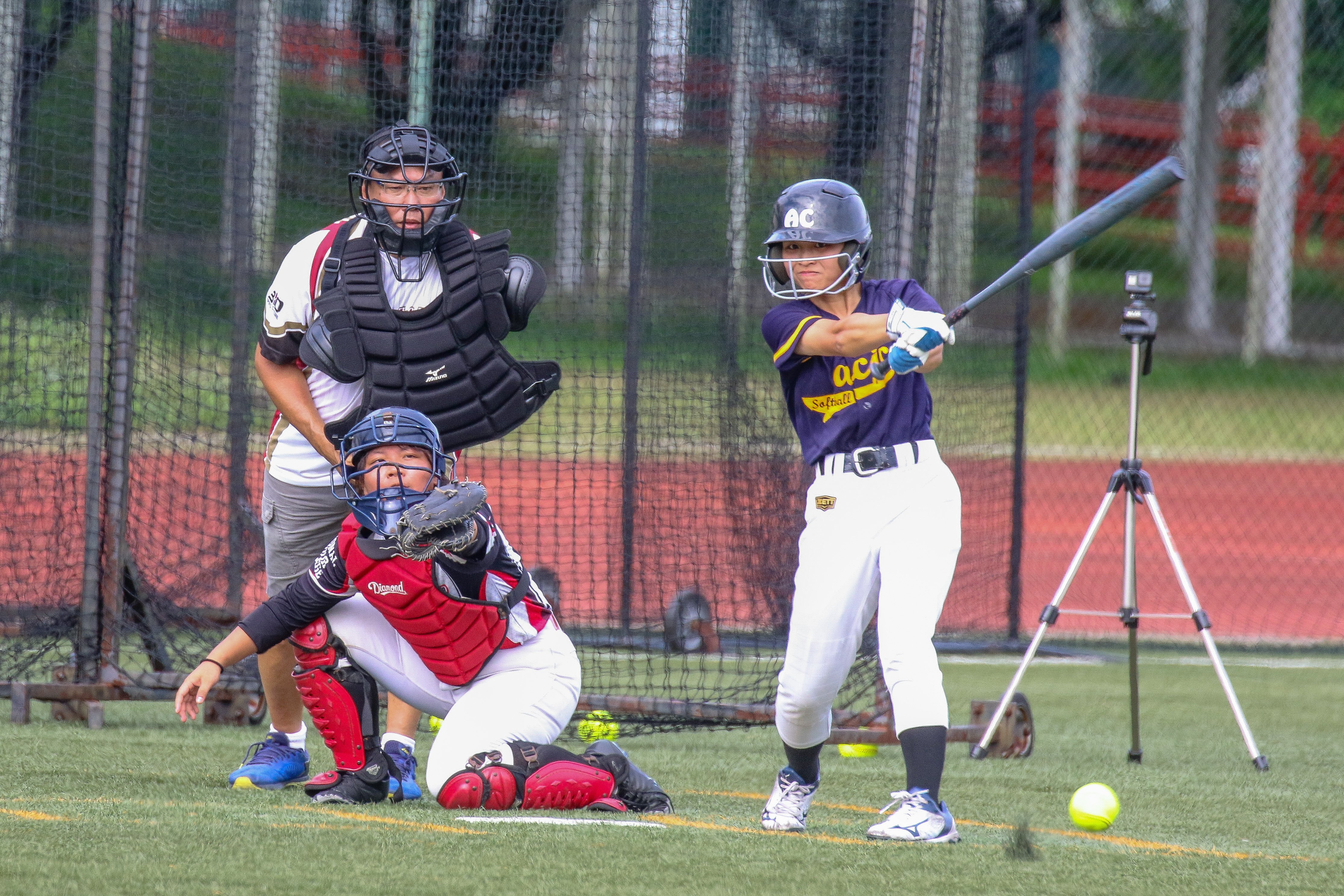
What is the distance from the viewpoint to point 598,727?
595 centimetres

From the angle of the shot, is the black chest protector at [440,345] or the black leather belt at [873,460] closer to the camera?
the black leather belt at [873,460]

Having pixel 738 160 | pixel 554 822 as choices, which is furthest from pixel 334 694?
pixel 738 160

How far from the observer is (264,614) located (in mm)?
4238

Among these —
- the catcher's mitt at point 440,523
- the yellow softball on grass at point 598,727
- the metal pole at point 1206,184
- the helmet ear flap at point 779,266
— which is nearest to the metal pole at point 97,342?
the yellow softball on grass at point 598,727

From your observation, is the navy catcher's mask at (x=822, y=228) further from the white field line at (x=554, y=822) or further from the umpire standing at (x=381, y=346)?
the white field line at (x=554, y=822)

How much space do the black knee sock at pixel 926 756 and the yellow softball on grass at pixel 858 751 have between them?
6.43 feet

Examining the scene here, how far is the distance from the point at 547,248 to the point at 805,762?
5390mm

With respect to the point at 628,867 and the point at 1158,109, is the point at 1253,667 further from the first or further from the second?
the point at 1158,109

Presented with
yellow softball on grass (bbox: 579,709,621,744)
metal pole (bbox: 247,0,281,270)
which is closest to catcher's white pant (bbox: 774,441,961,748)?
yellow softball on grass (bbox: 579,709,621,744)

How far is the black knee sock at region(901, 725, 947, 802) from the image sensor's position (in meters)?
4.02

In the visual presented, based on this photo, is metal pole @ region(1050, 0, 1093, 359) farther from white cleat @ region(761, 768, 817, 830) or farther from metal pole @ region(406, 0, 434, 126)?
white cleat @ region(761, 768, 817, 830)

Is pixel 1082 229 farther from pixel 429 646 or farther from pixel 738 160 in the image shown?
pixel 738 160

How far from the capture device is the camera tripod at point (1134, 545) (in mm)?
5754

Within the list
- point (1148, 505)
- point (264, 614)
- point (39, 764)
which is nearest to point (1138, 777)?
point (1148, 505)
